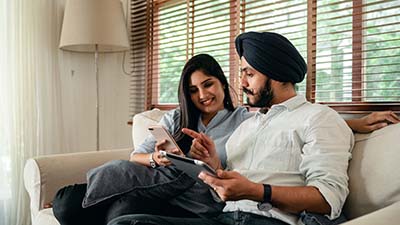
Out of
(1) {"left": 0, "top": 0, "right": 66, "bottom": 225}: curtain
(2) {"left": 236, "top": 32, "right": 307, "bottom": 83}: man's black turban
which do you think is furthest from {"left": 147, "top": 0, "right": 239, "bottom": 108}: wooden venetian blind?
(2) {"left": 236, "top": 32, "right": 307, "bottom": 83}: man's black turban

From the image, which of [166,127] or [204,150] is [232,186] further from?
[166,127]

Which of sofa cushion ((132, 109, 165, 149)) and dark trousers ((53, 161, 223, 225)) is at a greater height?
sofa cushion ((132, 109, 165, 149))

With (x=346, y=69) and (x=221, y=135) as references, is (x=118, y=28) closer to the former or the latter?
(x=221, y=135)

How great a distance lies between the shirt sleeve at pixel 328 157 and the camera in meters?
1.14

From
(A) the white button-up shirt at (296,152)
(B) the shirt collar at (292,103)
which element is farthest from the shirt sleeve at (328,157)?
(B) the shirt collar at (292,103)

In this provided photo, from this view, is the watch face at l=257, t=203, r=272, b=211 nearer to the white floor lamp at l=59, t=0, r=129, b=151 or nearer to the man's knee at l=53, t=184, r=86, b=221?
the man's knee at l=53, t=184, r=86, b=221

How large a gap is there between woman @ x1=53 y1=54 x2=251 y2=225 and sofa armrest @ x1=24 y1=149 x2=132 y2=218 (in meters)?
0.20

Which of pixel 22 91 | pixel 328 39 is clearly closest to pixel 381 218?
pixel 328 39

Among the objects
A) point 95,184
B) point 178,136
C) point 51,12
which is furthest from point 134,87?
point 95,184

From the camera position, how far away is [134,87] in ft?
9.95

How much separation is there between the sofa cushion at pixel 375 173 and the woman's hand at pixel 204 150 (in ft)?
1.53

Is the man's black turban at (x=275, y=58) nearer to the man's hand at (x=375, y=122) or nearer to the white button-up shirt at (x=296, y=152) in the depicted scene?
the white button-up shirt at (x=296, y=152)

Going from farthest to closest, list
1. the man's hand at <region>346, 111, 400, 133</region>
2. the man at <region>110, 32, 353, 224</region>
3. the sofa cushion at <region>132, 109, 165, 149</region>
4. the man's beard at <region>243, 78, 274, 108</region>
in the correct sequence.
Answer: the sofa cushion at <region>132, 109, 165, 149</region>
the man's beard at <region>243, 78, 274, 108</region>
the man's hand at <region>346, 111, 400, 133</region>
the man at <region>110, 32, 353, 224</region>

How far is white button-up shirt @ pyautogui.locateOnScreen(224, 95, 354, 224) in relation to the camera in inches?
45.5
